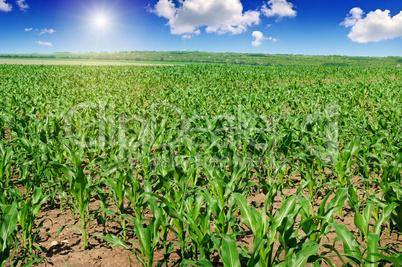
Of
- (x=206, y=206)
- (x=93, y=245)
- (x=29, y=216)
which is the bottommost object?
(x=93, y=245)

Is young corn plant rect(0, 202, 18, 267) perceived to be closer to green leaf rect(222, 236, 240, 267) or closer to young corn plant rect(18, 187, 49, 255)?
young corn plant rect(18, 187, 49, 255)

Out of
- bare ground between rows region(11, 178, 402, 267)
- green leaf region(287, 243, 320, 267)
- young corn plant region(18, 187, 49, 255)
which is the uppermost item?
green leaf region(287, 243, 320, 267)

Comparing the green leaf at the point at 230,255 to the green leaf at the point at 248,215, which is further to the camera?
the green leaf at the point at 248,215

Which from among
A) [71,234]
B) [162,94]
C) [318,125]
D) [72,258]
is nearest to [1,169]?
[71,234]

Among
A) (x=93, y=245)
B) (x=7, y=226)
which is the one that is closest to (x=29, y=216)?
(x=7, y=226)

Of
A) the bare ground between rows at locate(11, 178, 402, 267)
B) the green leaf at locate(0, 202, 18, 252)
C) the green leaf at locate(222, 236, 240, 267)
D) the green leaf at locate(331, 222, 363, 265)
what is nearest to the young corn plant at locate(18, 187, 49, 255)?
the bare ground between rows at locate(11, 178, 402, 267)

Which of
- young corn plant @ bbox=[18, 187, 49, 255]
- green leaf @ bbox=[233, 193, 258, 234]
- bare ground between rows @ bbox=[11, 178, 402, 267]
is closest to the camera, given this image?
green leaf @ bbox=[233, 193, 258, 234]

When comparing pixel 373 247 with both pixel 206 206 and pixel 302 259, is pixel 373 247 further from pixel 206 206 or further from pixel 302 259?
pixel 206 206

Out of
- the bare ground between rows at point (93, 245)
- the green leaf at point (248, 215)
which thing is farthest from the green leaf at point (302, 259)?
the bare ground between rows at point (93, 245)

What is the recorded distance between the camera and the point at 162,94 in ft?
38.4

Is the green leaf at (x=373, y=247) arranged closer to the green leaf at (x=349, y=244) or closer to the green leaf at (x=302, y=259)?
the green leaf at (x=349, y=244)

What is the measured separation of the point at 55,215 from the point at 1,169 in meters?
0.90

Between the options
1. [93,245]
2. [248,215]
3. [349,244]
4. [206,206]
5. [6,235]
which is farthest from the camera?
[93,245]

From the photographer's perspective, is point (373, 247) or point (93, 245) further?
point (93, 245)
